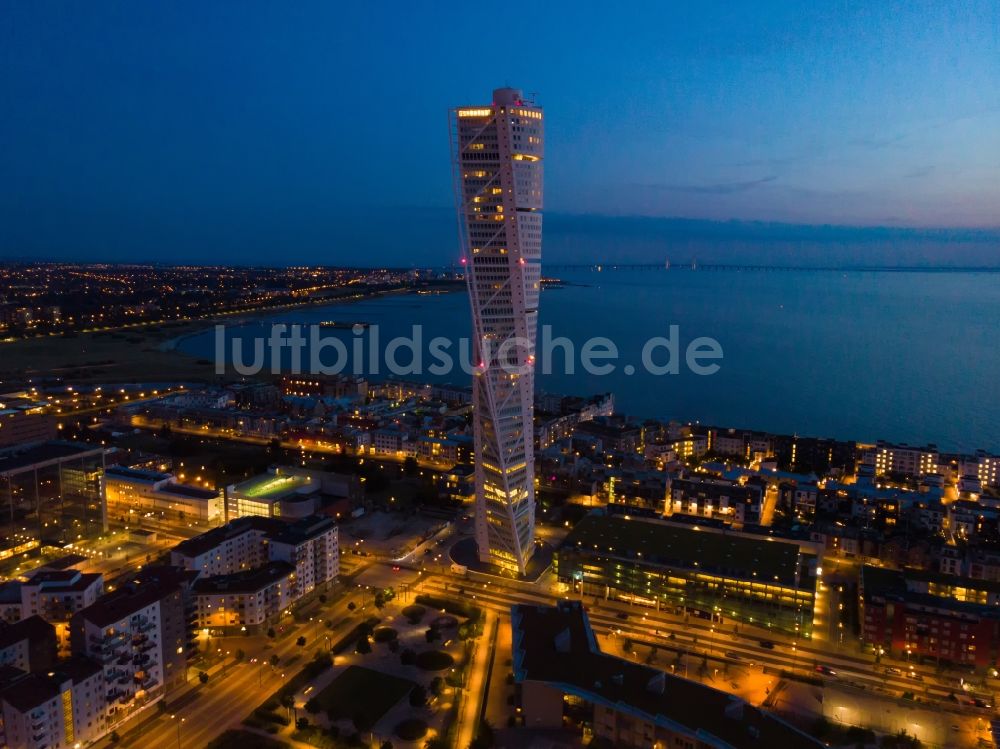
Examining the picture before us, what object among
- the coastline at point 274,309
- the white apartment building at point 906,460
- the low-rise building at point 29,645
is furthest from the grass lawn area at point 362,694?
the coastline at point 274,309

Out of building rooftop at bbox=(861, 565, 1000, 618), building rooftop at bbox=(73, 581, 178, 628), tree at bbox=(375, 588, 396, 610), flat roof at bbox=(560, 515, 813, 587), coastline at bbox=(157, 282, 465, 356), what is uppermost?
coastline at bbox=(157, 282, 465, 356)

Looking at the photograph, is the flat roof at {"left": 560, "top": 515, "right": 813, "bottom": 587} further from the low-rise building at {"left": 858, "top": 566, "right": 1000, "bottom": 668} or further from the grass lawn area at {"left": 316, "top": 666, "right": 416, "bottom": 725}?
the grass lawn area at {"left": 316, "top": 666, "right": 416, "bottom": 725}

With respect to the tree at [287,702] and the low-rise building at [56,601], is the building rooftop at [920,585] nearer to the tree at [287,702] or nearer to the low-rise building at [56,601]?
the tree at [287,702]

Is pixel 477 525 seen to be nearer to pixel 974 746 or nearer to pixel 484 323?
pixel 484 323

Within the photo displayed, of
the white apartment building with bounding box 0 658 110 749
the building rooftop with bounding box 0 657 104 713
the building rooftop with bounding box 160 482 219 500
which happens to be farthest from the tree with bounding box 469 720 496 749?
the building rooftop with bounding box 160 482 219 500

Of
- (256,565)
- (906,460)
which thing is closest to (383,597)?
(256,565)
